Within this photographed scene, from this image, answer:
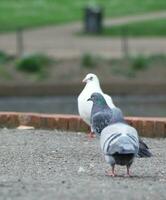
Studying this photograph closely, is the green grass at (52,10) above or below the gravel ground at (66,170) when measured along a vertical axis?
below

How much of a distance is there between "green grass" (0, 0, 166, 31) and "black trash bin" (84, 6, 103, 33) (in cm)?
249

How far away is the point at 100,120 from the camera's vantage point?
36.0 feet

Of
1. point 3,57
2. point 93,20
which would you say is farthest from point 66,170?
point 93,20

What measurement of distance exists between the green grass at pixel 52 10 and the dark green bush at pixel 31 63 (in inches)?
326

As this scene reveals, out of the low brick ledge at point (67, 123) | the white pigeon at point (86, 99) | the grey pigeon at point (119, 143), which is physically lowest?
the low brick ledge at point (67, 123)

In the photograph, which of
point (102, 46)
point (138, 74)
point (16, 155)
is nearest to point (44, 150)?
point (16, 155)

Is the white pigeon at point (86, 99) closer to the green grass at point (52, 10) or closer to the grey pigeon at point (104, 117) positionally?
the grey pigeon at point (104, 117)

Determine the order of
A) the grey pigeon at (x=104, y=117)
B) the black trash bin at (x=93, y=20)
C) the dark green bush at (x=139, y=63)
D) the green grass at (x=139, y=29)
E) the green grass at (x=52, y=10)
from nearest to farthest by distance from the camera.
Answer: the grey pigeon at (x=104, y=117), the dark green bush at (x=139, y=63), the green grass at (x=139, y=29), the black trash bin at (x=93, y=20), the green grass at (x=52, y=10)

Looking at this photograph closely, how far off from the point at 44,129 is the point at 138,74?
13467 millimetres

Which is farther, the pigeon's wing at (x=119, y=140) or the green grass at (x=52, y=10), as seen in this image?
the green grass at (x=52, y=10)

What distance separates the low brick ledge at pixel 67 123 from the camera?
1460cm

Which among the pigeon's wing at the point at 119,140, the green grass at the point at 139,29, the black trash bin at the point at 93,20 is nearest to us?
the pigeon's wing at the point at 119,140

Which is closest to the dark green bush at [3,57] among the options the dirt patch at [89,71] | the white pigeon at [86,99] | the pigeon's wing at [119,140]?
the dirt patch at [89,71]

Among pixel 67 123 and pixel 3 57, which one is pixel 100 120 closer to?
pixel 67 123
